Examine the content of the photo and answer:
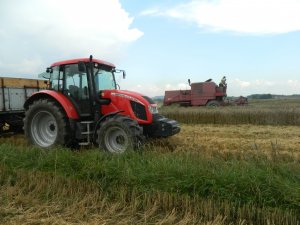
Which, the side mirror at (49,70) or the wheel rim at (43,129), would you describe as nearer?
the wheel rim at (43,129)

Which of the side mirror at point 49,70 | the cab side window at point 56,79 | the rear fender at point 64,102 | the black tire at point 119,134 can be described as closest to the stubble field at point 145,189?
the black tire at point 119,134

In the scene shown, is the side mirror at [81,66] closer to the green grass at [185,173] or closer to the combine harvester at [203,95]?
the green grass at [185,173]

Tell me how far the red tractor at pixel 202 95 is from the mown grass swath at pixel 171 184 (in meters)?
20.3

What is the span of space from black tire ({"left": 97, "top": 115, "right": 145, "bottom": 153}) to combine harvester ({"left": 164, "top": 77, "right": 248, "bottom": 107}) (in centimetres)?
1941

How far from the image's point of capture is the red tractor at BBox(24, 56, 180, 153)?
7.55m

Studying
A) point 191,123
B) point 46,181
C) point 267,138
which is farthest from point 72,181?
point 191,123

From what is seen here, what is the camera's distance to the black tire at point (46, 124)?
8000 millimetres

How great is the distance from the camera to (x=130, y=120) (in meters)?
7.44

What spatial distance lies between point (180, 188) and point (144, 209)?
1.99 ft

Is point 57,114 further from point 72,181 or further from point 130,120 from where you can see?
point 72,181

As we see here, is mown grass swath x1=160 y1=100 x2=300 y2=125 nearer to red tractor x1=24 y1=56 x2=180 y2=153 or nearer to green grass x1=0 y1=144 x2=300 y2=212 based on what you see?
red tractor x1=24 y1=56 x2=180 y2=153

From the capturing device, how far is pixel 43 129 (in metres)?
8.73

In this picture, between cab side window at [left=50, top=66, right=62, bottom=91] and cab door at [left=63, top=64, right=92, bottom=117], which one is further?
cab side window at [left=50, top=66, right=62, bottom=91]

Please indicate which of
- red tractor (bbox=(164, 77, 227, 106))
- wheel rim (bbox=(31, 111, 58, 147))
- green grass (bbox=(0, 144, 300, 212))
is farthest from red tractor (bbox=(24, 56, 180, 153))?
red tractor (bbox=(164, 77, 227, 106))
